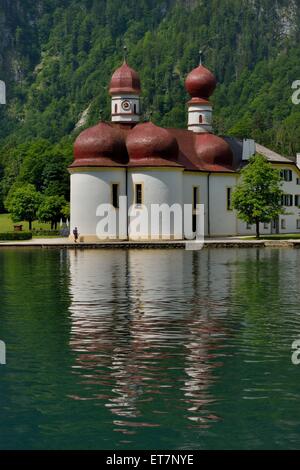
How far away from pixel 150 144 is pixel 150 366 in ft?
211

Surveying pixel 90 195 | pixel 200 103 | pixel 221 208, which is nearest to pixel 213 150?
pixel 221 208

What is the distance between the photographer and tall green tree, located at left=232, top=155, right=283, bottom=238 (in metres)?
87.1

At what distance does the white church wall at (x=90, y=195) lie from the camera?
84.5 meters

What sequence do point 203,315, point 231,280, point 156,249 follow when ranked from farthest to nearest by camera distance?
point 156,249 → point 231,280 → point 203,315

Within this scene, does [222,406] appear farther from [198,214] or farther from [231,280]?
[198,214]

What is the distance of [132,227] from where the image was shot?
281ft

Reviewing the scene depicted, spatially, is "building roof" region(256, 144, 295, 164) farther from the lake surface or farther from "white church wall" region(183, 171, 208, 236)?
the lake surface

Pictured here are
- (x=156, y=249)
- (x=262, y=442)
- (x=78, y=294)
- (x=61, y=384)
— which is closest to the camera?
(x=262, y=442)

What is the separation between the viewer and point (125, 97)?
9262cm

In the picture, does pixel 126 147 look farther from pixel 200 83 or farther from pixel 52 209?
pixel 52 209

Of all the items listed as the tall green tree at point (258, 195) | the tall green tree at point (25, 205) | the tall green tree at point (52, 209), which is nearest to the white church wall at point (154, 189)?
the tall green tree at point (258, 195)

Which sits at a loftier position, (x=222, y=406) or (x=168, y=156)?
(x=168, y=156)
